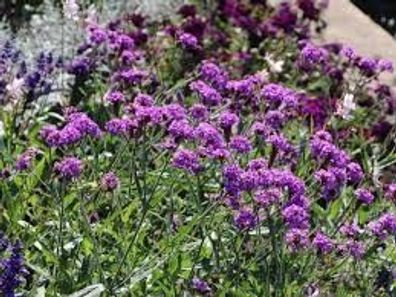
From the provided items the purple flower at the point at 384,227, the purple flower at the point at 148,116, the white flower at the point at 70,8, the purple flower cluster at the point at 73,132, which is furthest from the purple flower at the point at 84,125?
the white flower at the point at 70,8

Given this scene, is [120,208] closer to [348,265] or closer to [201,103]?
[201,103]

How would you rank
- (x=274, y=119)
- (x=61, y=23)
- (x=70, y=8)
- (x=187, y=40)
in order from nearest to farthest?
(x=274, y=119) < (x=70, y=8) < (x=187, y=40) < (x=61, y=23)

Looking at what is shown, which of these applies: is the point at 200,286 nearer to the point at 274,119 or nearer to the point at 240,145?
the point at 240,145

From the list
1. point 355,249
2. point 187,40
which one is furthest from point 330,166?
point 187,40

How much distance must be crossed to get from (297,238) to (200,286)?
389 mm

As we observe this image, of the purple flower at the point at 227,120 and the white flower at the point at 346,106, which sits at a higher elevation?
the purple flower at the point at 227,120

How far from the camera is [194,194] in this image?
4031 mm

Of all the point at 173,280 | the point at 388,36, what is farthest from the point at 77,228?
the point at 388,36

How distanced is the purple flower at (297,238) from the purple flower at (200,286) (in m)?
0.33

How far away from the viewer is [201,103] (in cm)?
439

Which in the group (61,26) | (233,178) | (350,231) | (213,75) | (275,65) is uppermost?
(233,178)

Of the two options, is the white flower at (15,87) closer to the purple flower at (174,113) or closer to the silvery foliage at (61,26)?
the silvery foliage at (61,26)

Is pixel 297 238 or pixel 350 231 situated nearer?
pixel 297 238

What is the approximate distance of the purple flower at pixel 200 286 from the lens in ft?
12.2
